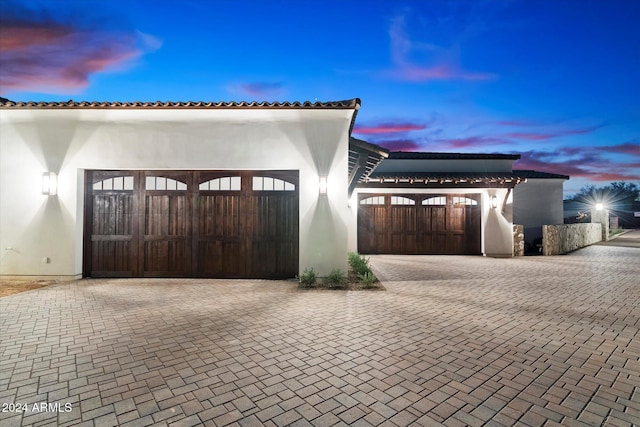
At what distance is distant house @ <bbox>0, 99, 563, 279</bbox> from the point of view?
300 inches

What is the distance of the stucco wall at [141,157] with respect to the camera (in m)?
7.62

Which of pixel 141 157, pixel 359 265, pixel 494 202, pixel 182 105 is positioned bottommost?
pixel 359 265

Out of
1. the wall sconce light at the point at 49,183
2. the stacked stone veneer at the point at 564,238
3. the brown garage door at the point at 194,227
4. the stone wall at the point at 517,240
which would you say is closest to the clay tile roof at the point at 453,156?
the stacked stone veneer at the point at 564,238

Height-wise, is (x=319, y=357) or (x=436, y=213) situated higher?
(x=436, y=213)

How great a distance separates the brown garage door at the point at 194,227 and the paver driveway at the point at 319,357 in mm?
1448

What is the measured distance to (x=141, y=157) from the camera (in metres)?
7.91

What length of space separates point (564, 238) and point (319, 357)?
54.3 feet

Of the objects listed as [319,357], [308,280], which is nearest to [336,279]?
[308,280]

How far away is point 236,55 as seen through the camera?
15.6 metres

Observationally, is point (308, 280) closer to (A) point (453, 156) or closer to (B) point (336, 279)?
(B) point (336, 279)

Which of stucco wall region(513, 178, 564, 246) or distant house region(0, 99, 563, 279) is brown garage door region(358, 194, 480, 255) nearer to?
stucco wall region(513, 178, 564, 246)

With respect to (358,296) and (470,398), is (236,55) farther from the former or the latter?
(470,398)

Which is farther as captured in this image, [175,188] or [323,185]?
[175,188]

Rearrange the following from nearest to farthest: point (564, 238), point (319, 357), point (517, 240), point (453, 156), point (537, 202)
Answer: point (319, 357), point (517, 240), point (564, 238), point (453, 156), point (537, 202)
